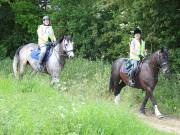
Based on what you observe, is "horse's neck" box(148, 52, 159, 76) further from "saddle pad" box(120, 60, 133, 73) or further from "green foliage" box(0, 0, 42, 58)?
"green foliage" box(0, 0, 42, 58)

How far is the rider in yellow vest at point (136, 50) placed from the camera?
15.8 meters

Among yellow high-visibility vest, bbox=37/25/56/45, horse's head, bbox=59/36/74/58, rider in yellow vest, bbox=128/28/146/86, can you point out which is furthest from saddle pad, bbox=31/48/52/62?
rider in yellow vest, bbox=128/28/146/86

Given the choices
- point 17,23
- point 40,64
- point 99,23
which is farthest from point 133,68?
point 17,23

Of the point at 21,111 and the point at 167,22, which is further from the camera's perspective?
the point at 167,22

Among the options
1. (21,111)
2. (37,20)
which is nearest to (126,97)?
(21,111)

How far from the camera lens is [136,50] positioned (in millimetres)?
15891

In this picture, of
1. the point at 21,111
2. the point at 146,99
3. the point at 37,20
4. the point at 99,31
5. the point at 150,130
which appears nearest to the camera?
the point at 21,111

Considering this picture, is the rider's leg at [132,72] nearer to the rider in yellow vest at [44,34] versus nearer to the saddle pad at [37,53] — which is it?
the saddle pad at [37,53]

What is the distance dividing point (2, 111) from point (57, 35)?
17835 mm

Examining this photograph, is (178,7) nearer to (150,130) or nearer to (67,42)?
(67,42)

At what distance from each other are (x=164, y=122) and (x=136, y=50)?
249cm

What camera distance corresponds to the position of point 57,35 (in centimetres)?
2655

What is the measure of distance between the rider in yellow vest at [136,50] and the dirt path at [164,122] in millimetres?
1328

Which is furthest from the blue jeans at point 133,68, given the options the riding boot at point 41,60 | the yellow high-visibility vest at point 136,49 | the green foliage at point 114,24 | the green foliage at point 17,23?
the green foliage at point 17,23
